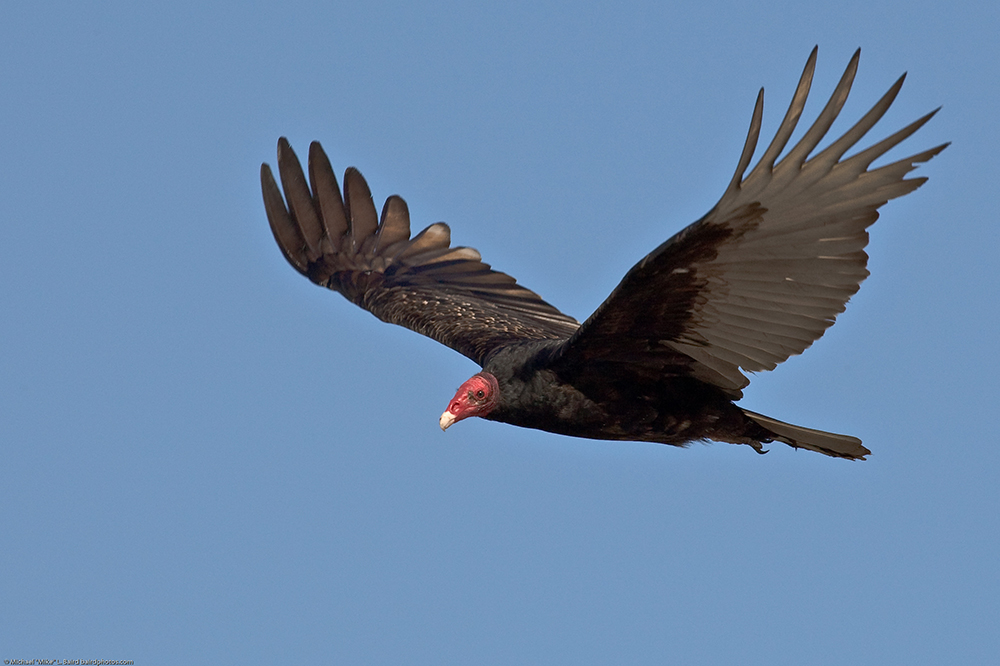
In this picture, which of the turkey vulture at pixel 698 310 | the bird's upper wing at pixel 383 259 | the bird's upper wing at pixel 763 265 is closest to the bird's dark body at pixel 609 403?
the turkey vulture at pixel 698 310

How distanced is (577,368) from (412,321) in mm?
2217

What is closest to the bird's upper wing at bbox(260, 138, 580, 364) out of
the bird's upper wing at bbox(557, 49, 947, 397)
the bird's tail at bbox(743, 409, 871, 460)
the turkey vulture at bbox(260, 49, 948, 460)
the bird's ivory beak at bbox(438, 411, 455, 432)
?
the turkey vulture at bbox(260, 49, 948, 460)

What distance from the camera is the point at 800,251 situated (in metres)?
4.82

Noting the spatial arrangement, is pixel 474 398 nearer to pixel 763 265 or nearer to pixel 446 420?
pixel 446 420

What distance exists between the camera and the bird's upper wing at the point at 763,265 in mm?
4465

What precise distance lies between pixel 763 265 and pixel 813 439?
152cm

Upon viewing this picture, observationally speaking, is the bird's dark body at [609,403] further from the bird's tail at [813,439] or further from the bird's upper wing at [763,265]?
the bird's upper wing at [763,265]

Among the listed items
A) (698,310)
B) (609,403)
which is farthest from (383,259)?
(698,310)

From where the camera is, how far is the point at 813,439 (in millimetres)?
6074

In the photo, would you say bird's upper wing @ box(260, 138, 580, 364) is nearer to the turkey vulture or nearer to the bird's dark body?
the turkey vulture

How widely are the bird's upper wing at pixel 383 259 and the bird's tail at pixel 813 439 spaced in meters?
1.86

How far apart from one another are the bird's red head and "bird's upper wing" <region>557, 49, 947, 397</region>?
526 millimetres

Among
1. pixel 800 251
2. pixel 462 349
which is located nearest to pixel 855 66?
pixel 800 251

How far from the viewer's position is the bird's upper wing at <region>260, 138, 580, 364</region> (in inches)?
304
